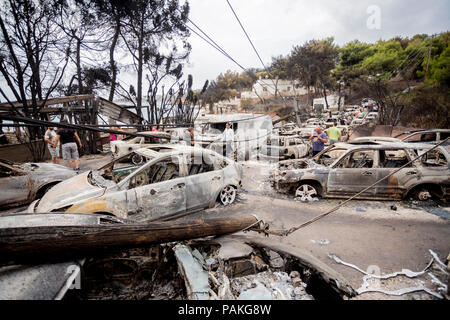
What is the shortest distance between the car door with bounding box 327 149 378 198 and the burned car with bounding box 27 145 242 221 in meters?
2.47

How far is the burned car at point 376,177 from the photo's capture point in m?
4.90

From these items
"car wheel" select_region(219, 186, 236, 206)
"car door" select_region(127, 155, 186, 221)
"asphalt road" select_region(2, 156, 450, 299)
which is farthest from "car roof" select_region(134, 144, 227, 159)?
"asphalt road" select_region(2, 156, 450, 299)

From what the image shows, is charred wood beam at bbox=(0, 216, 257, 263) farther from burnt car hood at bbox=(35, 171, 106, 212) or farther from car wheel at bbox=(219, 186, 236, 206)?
car wheel at bbox=(219, 186, 236, 206)

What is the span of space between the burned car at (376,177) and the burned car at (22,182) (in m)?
6.36

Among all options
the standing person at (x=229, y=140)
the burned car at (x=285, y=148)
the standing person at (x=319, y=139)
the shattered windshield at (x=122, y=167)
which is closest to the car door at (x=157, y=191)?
the shattered windshield at (x=122, y=167)

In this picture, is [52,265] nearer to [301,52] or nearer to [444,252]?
[444,252]

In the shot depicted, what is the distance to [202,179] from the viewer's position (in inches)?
184

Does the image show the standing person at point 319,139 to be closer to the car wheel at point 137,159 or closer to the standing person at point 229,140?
the standing person at point 229,140

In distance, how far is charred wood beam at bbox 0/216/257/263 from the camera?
1.56m

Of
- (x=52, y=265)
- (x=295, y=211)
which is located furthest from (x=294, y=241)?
(x=52, y=265)

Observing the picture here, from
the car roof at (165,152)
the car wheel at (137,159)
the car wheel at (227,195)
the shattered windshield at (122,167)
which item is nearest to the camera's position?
the car roof at (165,152)

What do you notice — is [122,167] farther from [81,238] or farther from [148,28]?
[148,28]
